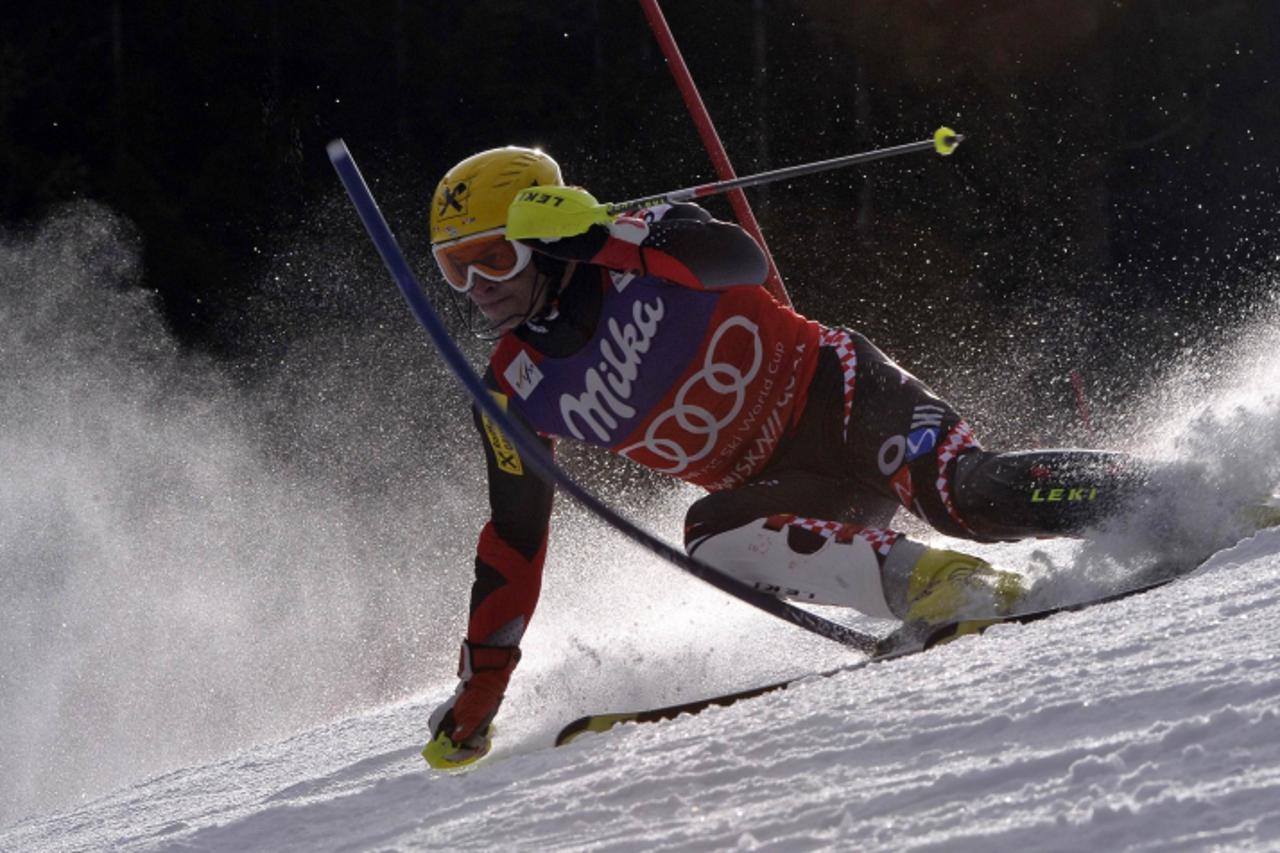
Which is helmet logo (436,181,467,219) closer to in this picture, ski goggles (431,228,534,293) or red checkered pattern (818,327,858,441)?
ski goggles (431,228,534,293)

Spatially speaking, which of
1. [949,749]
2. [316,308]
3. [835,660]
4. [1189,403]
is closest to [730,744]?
[949,749]

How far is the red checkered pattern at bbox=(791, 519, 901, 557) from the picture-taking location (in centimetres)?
281

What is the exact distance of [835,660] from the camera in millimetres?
3109

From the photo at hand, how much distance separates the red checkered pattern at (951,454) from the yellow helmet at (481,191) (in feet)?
3.08

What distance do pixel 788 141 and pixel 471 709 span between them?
1136 cm

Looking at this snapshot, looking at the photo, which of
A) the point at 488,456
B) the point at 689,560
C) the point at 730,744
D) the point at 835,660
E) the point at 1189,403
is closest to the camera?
the point at 730,744

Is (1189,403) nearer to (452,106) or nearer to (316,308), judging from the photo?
(316,308)

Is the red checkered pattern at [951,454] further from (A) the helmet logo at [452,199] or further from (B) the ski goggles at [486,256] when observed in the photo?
(A) the helmet logo at [452,199]

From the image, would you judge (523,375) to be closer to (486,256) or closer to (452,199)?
(486,256)

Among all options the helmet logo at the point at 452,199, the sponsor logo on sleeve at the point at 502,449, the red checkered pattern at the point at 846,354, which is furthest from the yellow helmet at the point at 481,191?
the red checkered pattern at the point at 846,354

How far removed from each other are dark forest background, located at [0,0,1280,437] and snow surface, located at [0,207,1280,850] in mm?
3875

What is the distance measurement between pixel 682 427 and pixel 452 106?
34.7 feet

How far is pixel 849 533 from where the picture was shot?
2.88m

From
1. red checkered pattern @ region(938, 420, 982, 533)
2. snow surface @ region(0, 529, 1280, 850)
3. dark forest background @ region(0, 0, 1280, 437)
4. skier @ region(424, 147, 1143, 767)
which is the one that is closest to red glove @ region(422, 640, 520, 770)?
skier @ region(424, 147, 1143, 767)
